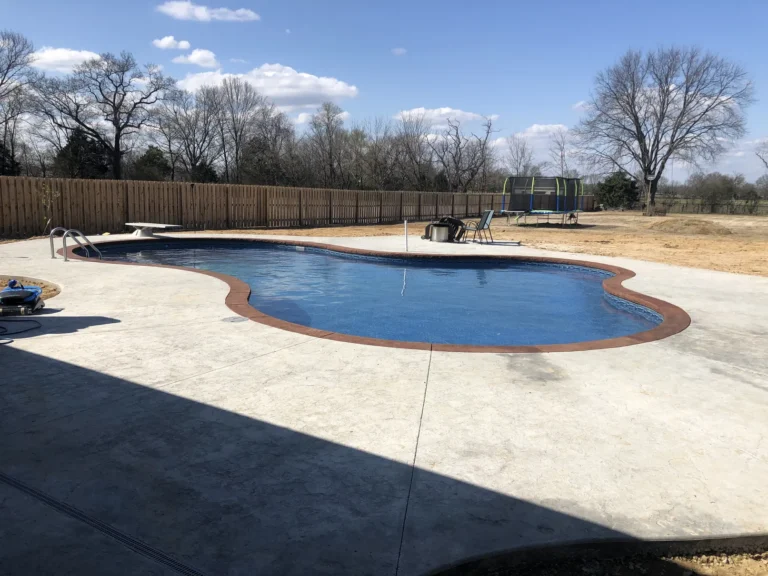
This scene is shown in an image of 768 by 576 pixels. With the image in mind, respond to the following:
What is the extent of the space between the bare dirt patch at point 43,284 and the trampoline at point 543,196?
1926 centimetres

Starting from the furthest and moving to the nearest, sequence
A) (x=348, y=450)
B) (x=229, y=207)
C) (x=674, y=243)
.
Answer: (x=229, y=207) → (x=674, y=243) → (x=348, y=450)

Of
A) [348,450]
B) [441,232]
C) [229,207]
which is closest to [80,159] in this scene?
[229,207]

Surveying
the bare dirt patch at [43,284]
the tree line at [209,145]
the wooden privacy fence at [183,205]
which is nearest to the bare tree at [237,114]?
the tree line at [209,145]

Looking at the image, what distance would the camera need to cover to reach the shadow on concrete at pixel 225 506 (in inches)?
69.8

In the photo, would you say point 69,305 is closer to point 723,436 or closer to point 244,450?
point 244,450

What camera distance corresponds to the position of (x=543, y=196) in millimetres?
24781

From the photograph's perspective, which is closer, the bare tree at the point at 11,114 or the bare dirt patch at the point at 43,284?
the bare dirt patch at the point at 43,284

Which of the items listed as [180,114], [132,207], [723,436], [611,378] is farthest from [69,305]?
[180,114]

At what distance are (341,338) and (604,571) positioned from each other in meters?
2.99

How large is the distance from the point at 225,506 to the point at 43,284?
589 centimetres

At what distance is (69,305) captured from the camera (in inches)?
216

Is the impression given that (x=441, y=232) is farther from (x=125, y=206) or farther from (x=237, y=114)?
(x=237, y=114)

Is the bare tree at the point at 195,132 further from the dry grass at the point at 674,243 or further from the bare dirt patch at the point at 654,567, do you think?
the bare dirt patch at the point at 654,567

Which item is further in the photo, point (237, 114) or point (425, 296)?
point (237, 114)
